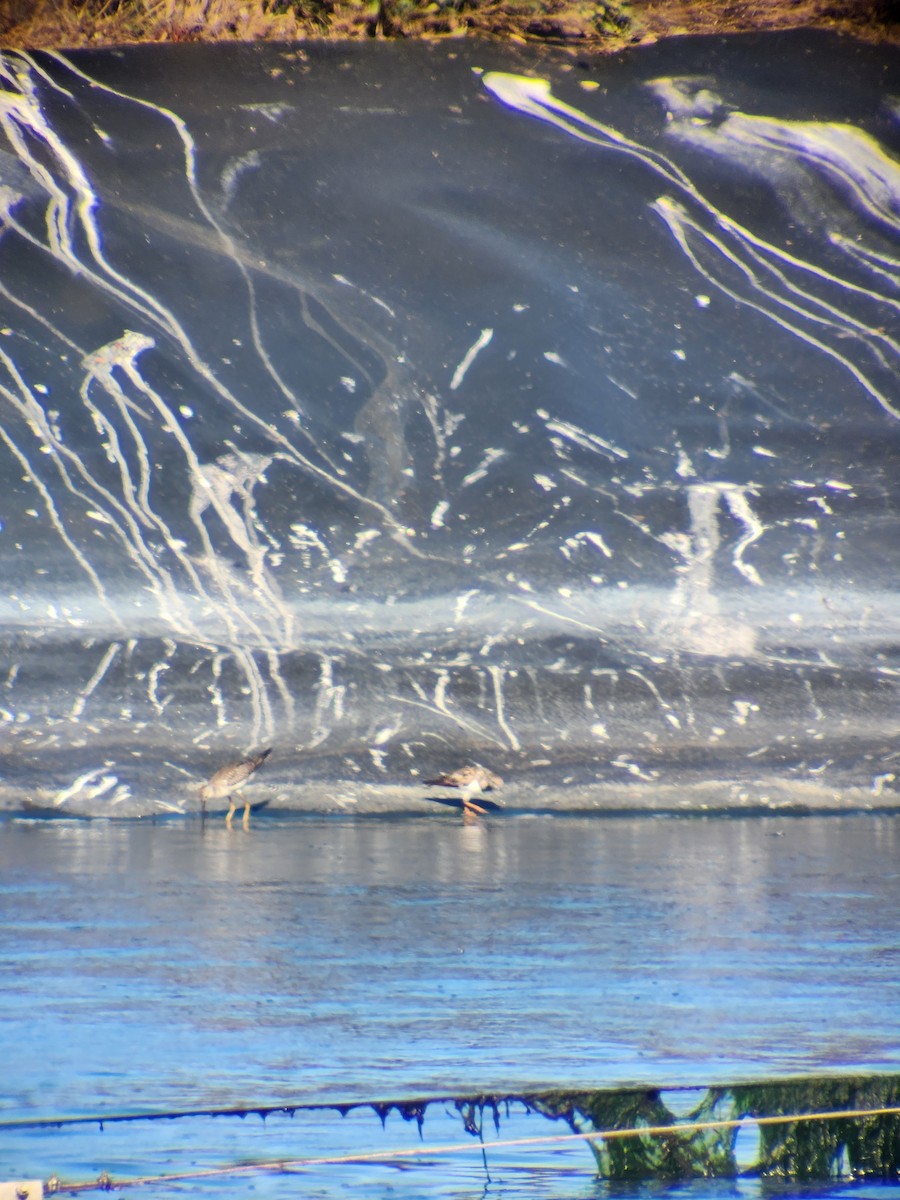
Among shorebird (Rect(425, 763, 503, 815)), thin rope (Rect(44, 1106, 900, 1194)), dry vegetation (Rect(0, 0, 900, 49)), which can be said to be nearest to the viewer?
thin rope (Rect(44, 1106, 900, 1194))

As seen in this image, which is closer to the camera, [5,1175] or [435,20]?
[5,1175]

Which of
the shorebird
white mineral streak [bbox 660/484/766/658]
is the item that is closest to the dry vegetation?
white mineral streak [bbox 660/484/766/658]

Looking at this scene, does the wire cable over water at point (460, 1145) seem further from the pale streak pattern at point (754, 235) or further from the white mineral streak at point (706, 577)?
the white mineral streak at point (706, 577)

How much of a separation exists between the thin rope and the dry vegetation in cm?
207

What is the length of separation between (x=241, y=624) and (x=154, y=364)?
1.34 m

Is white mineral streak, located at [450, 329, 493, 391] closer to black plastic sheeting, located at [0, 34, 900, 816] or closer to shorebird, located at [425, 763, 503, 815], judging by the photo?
black plastic sheeting, located at [0, 34, 900, 816]

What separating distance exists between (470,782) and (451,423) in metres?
1.47

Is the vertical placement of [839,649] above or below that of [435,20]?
below

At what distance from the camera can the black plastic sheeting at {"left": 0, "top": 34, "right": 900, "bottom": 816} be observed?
2236 millimetres

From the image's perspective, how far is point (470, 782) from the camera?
3.95 m

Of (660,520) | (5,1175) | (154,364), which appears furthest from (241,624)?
(5,1175)

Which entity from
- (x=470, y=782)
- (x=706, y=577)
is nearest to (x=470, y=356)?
(x=706, y=577)

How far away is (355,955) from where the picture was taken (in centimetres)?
106

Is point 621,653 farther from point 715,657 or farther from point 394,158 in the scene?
point 394,158
